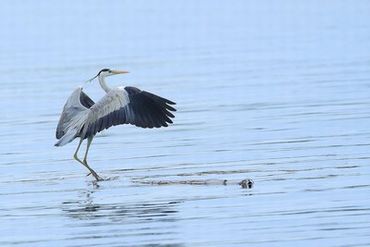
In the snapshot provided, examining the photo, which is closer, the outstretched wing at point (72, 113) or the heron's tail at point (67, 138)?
the heron's tail at point (67, 138)

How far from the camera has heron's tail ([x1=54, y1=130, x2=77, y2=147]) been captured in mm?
17172

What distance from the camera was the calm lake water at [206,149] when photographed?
527 inches

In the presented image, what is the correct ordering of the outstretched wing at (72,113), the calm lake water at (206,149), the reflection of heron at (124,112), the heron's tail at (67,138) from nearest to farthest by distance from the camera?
the calm lake water at (206,149)
the heron's tail at (67,138)
the reflection of heron at (124,112)
the outstretched wing at (72,113)

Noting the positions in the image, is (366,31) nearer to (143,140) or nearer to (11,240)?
(143,140)

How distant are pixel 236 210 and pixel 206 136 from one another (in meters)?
6.27

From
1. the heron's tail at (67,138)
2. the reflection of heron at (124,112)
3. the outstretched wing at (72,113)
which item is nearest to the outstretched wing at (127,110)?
the reflection of heron at (124,112)

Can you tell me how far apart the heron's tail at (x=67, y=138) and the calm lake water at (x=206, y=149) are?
0.46 meters

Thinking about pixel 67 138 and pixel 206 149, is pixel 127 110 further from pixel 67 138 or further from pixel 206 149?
pixel 206 149

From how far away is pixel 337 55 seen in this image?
33.6 metres

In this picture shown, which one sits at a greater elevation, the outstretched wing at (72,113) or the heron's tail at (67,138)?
the outstretched wing at (72,113)

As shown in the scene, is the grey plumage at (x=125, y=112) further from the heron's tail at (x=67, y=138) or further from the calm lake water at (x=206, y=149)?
the calm lake water at (x=206, y=149)

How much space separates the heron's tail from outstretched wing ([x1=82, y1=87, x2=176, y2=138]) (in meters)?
0.14

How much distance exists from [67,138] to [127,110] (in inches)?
32.0

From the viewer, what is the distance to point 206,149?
19016 mm
